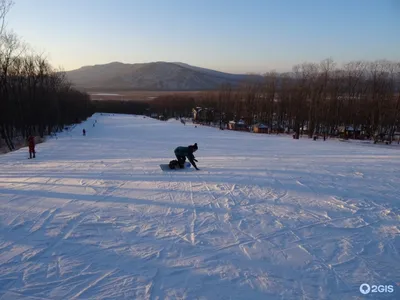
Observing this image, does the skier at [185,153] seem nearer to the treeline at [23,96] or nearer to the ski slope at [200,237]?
the ski slope at [200,237]

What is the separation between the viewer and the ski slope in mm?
5219

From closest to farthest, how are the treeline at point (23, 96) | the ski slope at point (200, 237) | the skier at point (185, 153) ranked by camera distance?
the ski slope at point (200, 237)
the skier at point (185, 153)
the treeline at point (23, 96)

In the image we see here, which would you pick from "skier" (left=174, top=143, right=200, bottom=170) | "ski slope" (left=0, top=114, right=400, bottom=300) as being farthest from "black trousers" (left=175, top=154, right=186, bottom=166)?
"ski slope" (left=0, top=114, right=400, bottom=300)

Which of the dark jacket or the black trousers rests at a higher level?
the dark jacket

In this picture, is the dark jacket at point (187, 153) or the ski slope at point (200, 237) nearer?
the ski slope at point (200, 237)

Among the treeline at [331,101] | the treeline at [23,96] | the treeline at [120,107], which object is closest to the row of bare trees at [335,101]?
the treeline at [331,101]

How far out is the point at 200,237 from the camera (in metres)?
7.06

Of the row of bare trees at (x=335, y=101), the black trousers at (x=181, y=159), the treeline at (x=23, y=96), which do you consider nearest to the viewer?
the black trousers at (x=181, y=159)

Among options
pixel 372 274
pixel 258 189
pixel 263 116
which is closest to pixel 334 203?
pixel 258 189

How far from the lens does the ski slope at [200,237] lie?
5.22 m

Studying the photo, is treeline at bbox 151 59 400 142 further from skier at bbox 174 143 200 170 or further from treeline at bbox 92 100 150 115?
treeline at bbox 92 100 150 115

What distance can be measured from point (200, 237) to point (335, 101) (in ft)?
187

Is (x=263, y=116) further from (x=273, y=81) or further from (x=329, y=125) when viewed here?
(x=329, y=125)

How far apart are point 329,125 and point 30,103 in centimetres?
4894
